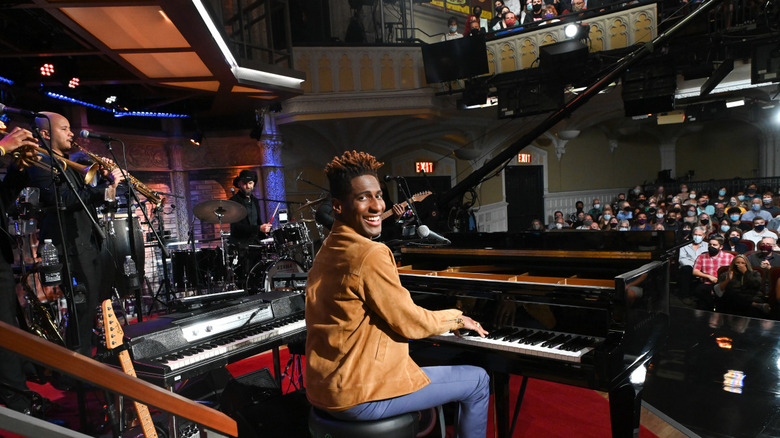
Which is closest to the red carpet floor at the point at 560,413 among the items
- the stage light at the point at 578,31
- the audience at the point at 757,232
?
the audience at the point at 757,232

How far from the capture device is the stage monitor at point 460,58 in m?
9.43

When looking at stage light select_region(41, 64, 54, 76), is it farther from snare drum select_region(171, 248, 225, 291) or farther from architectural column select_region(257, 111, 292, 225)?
architectural column select_region(257, 111, 292, 225)

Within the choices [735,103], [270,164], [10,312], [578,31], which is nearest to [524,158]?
[735,103]

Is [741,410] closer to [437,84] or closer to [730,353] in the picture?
[730,353]

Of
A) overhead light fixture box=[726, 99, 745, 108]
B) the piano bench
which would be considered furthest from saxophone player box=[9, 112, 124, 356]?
overhead light fixture box=[726, 99, 745, 108]

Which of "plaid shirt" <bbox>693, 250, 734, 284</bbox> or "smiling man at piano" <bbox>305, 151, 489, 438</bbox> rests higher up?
"smiling man at piano" <bbox>305, 151, 489, 438</bbox>

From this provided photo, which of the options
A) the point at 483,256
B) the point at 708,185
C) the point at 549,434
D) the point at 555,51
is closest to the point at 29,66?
the point at 483,256

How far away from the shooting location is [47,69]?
588 centimetres

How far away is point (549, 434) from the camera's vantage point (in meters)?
3.10

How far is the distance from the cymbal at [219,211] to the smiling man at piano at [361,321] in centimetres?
406

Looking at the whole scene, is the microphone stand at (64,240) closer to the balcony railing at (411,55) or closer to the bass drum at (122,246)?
the bass drum at (122,246)

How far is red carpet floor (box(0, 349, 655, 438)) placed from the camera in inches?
123

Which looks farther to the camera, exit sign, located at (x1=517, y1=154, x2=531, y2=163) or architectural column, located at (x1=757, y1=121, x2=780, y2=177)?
architectural column, located at (x1=757, y1=121, x2=780, y2=177)

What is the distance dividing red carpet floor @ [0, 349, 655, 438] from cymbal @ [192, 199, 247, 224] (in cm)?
231
